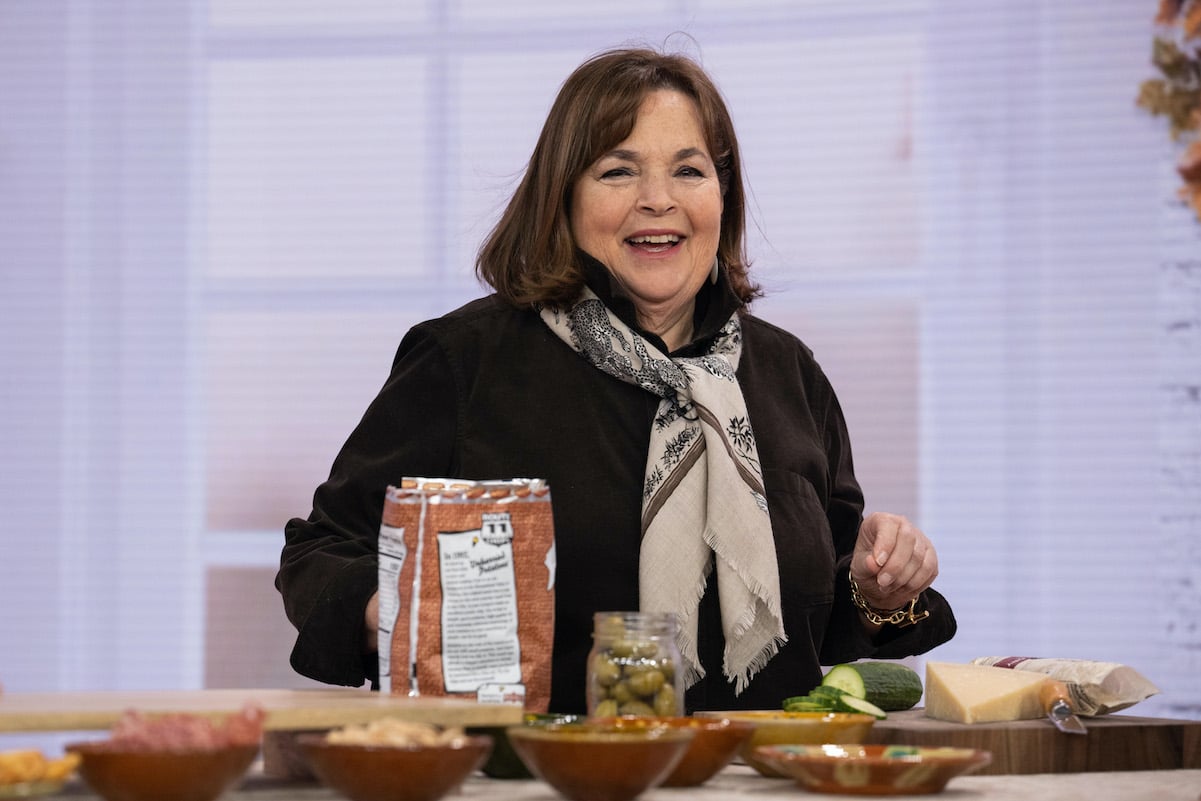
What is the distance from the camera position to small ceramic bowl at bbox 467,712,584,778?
1.04 m

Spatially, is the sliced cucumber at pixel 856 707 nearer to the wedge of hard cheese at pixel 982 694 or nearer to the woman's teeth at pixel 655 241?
the wedge of hard cheese at pixel 982 694

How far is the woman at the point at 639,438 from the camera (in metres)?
1.54

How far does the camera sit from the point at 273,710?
950 millimetres

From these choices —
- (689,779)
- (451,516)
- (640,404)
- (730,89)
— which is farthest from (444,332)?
(730,89)

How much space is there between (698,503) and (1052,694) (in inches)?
18.8

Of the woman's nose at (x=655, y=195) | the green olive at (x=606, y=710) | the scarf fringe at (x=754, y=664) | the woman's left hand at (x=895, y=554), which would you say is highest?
the woman's nose at (x=655, y=195)

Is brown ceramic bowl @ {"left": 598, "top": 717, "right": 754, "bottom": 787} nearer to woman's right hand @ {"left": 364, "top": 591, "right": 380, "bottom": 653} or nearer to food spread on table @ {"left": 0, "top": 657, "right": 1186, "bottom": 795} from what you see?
food spread on table @ {"left": 0, "top": 657, "right": 1186, "bottom": 795}

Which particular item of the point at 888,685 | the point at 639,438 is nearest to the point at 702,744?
the point at 888,685

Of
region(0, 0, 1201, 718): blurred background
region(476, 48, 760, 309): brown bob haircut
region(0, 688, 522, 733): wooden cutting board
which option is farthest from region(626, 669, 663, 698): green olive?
region(0, 0, 1201, 718): blurred background

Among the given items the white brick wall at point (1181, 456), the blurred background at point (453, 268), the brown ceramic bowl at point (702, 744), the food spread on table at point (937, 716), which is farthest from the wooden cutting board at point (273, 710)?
the white brick wall at point (1181, 456)

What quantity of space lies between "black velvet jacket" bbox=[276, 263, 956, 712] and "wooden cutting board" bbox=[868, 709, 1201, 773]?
42cm

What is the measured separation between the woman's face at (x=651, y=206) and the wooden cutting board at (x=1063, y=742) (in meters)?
0.71

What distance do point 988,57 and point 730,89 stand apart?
0.63 meters

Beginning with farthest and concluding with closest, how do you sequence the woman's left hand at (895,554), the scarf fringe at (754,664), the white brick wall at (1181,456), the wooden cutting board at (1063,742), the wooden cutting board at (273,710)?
1. the white brick wall at (1181,456)
2. the scarf fringe at (754,664)
3. the woman's left hand at (895,554)
4. the wooden cutting board at (1063,742)
5. the wooden cutting board at (273,710)
